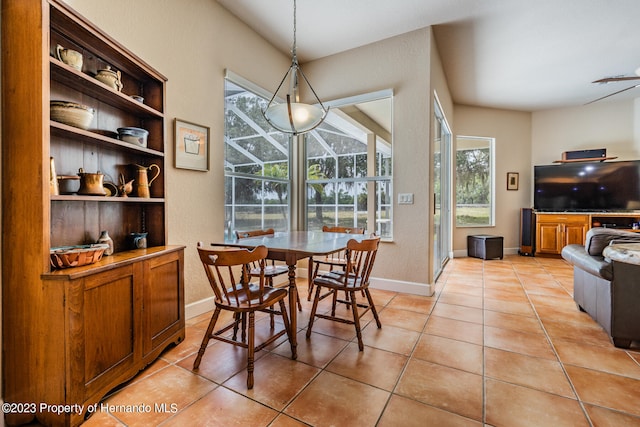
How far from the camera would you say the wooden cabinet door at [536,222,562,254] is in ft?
18.4

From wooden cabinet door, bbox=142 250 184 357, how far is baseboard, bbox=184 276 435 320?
0.56 meters

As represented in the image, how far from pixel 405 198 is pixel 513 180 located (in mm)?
4168

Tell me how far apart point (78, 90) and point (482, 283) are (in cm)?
465

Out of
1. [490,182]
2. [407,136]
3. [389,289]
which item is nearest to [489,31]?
[407,136]

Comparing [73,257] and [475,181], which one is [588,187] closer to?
[475,181]

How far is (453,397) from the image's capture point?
1.61 metres

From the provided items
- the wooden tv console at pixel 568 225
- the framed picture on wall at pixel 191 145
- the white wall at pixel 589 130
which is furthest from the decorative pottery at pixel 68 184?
the white wall at pixel 589 130

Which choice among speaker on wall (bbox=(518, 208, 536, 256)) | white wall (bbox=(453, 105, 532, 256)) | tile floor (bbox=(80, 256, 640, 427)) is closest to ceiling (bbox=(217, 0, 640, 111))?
white wall (bbox=(453, 105, 532, 256))

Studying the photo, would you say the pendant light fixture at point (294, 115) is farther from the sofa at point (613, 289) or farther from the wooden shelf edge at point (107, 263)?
the sofa at point (613, 289)

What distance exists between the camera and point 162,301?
6.54 ft

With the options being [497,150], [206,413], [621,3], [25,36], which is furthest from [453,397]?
[497,150]

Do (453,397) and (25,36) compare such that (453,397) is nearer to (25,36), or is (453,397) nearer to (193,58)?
(25,36)

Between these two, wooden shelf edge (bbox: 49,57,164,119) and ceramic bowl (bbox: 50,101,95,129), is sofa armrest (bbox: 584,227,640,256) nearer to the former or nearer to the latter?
wooden shelf edge (bbox: 49,57,164,119)

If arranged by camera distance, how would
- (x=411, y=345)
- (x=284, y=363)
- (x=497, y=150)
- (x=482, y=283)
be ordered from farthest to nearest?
(x=497, y=150), (x=482, y=283), (x=411, y=345), (x=284, y=363)
